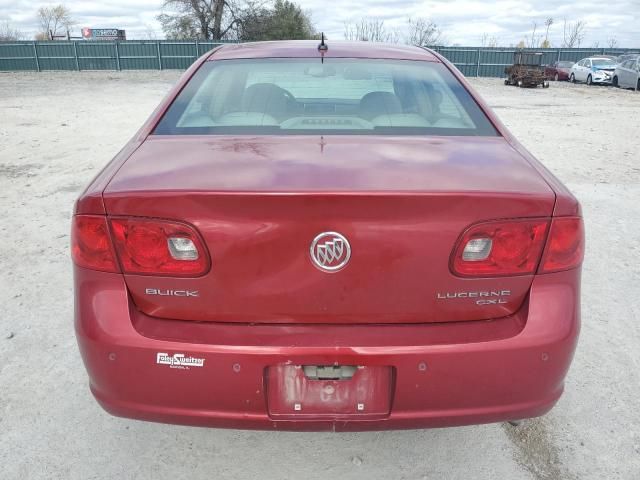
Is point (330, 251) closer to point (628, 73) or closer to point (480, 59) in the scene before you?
point (628, 73)

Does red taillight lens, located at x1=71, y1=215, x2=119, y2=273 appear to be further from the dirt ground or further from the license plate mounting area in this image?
the dirt ground

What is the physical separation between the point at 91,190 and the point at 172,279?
40 centimetres

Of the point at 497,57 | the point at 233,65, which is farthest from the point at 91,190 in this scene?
the point at 497,57

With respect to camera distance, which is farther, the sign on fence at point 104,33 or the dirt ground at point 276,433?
the sign on fence at point 104,33

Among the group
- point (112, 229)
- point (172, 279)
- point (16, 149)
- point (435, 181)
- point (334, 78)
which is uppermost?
point (334, 78)

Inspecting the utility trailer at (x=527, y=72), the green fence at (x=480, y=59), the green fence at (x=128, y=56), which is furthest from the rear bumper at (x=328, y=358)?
the green fence at (x=480, y=59)

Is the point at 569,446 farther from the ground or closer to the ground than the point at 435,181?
closer to the ground

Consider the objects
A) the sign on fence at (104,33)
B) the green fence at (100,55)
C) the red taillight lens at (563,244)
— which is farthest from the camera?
the sign on fence at (104,33)

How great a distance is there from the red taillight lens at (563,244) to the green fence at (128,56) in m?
33.0

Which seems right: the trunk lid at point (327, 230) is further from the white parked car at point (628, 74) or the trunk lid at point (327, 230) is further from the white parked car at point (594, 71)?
the white parked car at point (594, 71)

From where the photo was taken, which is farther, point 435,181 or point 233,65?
point 233,65

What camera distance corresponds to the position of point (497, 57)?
3450 cm

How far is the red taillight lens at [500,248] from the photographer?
162 cm

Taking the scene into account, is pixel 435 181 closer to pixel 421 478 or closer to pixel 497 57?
pixel 421 478
